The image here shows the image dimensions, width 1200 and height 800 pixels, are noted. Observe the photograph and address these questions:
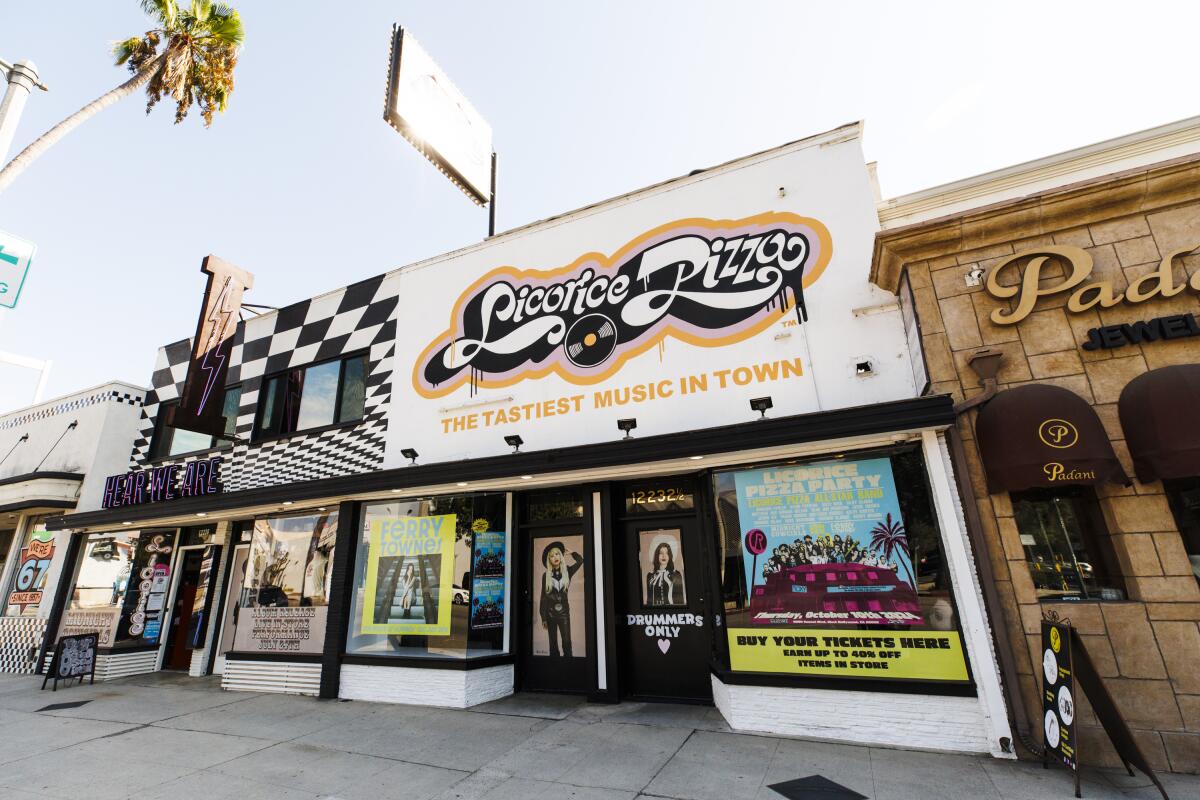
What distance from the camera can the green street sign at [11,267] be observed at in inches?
229

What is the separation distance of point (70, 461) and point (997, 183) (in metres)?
19.4

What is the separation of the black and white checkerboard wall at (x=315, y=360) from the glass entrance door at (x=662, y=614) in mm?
4755

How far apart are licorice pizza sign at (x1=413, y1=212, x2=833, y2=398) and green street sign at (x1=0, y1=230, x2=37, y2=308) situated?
4.88 metres

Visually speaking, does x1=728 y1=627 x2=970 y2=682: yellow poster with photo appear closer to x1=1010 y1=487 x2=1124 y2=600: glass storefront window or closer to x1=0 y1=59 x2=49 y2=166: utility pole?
x1=1010 y1=487 x2=1124 y2=600: glass storefront window

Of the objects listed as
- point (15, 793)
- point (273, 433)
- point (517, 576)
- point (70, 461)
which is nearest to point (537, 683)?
point (517, 576)

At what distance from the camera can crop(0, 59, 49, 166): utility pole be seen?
19.2 ft

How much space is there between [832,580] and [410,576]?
5938mm

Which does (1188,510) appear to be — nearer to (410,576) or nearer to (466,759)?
(466,759)

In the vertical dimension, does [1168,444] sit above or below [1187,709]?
above

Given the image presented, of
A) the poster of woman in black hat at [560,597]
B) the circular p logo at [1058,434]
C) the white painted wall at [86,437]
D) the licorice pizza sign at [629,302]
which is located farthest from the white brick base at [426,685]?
the white painted wall at [86,437]

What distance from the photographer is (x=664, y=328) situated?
775 centimetres

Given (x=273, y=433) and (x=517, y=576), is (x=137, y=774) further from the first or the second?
(x=273, y=433)

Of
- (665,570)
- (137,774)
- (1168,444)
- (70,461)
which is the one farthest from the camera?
(70,461)

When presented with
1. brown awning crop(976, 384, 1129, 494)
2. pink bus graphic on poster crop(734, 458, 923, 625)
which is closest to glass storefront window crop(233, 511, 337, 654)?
pink bus graphic on poster crop(734, 458, 923, 625)
